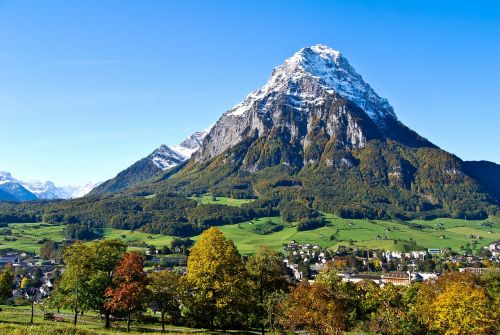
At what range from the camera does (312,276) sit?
16500cm

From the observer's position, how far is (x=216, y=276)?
170ft

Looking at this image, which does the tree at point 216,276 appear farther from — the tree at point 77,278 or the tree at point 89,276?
the tree at point 77,278

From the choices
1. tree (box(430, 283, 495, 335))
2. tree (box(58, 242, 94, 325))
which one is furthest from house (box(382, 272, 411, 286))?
tree (box(58, 242, 94, 325))

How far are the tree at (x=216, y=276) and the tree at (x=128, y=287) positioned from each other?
577 cm

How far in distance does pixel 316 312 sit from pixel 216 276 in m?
11.9

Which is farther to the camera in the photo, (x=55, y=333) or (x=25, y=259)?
(x=25, y=259)

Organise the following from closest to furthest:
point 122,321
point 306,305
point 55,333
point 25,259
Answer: point 55,333, point 306,305, point 122,321, point 25,259

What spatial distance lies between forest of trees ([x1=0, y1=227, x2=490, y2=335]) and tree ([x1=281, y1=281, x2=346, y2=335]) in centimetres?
11

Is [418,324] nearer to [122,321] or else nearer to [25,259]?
[122,321]

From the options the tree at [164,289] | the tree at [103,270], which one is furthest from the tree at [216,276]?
the tree at [103,270]

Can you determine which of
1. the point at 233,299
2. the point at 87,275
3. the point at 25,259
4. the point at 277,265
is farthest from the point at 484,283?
the point at 25,259

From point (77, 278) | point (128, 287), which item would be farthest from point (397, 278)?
point (77, 278)

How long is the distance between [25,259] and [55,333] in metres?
180

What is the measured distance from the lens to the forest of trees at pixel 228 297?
5119cm
